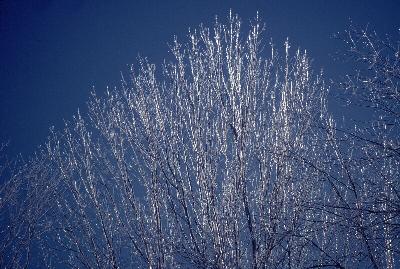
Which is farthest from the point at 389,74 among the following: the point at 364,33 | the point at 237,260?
the point at 237,260

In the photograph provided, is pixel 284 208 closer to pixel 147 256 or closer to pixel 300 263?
pixel 300 263

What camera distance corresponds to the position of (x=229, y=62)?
5.62m

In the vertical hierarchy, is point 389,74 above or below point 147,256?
above

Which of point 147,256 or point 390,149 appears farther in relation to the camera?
point 147,256

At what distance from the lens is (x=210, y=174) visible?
5.02 metres

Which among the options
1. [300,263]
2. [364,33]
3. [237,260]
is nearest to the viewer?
[364,33]

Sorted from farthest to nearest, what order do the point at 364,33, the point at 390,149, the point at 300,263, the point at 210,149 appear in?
the point at 300,263
the point at 210,149
the point at 364,33
the point at 390,149

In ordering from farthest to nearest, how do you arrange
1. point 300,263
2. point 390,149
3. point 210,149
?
point 300,263 < point 210,149 < point 390,149

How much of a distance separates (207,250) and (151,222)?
1.08 metres

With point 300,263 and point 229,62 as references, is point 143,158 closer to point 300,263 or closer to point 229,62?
point 229,62

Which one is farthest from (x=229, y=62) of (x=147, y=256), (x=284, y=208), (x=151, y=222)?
(x=147, y=256)

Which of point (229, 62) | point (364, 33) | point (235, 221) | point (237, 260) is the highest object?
point (229, 62)

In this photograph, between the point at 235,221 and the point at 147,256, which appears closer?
the point at 235,221

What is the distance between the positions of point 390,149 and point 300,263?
269 cm
